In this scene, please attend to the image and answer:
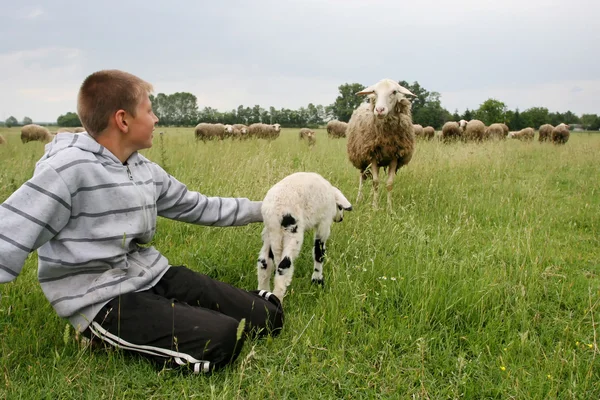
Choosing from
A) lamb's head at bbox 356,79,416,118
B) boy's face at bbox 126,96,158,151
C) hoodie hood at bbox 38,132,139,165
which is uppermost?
lamb's head at bbox 356,79,416,118

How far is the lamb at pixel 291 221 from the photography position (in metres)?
2.83

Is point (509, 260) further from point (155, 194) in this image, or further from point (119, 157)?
point (119, 157)

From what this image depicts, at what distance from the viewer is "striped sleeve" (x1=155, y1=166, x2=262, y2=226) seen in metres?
2.79

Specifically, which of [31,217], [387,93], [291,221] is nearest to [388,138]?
[387,93]

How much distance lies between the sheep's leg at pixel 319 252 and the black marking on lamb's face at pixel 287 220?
0.49 meters

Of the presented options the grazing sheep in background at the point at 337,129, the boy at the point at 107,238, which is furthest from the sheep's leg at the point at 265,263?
the grazing sheep in background at the point at 337,129

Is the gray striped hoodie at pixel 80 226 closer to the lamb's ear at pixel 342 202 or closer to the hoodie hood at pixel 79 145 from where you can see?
the hoodie hood at pixel 79 145

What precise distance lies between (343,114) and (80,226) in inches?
1372

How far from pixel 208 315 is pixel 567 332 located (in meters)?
2.18

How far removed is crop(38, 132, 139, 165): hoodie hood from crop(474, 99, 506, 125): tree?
3700cm

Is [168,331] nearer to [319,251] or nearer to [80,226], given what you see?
[80,226]

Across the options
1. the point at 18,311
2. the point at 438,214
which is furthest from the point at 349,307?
the point at 438,214

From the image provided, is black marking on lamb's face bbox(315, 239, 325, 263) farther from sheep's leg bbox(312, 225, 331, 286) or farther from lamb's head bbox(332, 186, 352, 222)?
lamb's head bbox(332, 186, 352, 222)

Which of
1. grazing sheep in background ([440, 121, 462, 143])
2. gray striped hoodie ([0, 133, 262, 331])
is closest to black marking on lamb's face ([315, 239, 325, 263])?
gray striped hoodie ([0, 133, 262, 331])
